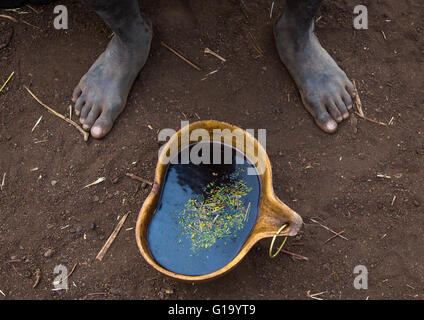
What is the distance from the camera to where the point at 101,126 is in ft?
6.36

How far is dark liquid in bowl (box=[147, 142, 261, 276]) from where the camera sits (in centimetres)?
165

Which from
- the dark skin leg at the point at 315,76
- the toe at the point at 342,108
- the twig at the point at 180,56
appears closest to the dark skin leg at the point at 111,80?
the twig at the point at 180,56

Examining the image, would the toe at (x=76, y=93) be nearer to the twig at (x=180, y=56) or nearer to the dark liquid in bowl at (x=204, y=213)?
the twig at (x=180, y=56)

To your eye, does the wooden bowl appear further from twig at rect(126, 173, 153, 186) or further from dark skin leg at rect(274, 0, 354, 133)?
dark skin leg at rect(274, 0, 354, 133)

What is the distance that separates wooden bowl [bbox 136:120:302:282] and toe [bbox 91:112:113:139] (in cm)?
41

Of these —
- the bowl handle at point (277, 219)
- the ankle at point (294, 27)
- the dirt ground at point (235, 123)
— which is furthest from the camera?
the ankle at point (294, 27)

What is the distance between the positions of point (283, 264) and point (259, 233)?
34 cm

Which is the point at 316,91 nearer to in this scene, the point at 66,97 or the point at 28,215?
the point at 66,97

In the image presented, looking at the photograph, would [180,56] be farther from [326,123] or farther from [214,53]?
[326,123]

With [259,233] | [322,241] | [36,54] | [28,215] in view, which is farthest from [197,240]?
[36,54]

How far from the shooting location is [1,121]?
2.01 meters

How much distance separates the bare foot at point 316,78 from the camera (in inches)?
78.2

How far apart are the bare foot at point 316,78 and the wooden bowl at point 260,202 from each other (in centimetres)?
47

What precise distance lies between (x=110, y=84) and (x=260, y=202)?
0.89 meters
